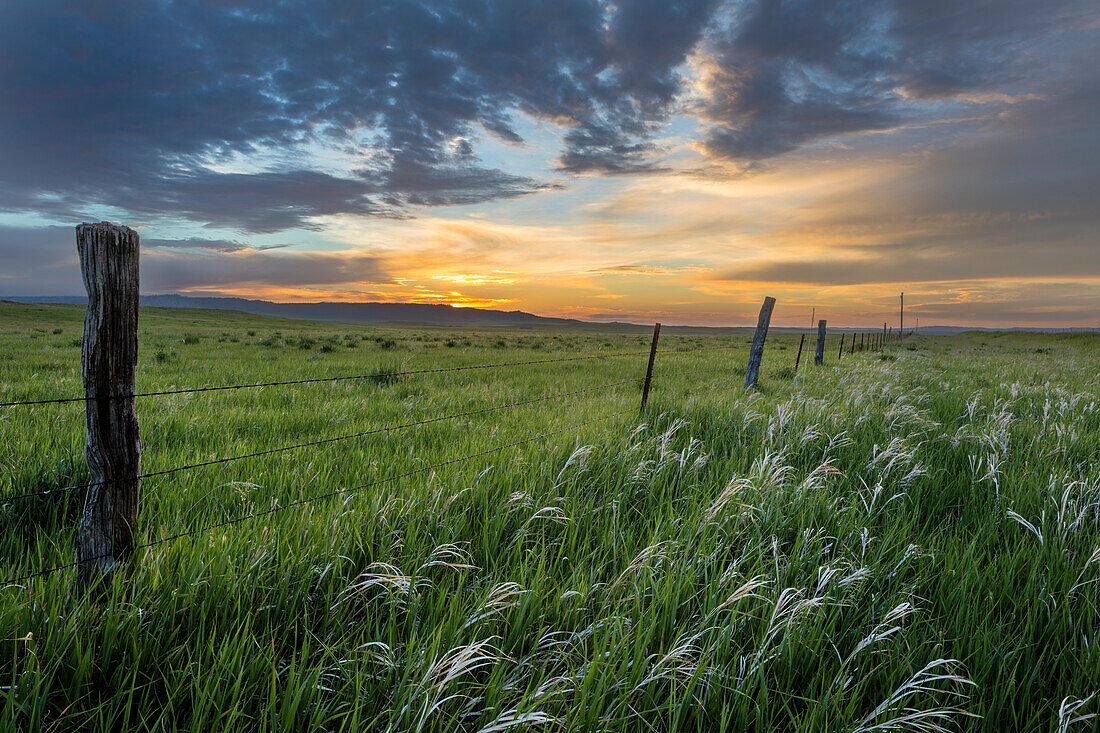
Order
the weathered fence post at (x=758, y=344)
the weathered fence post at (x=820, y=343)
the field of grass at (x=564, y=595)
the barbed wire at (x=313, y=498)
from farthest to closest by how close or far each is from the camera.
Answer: the weathered fence post at (x=820, y=343) < the weathered fence post at (x=758, y=344) < the barbed wire at (x=313, y=498) < the field of grass at (x=564, y=595)

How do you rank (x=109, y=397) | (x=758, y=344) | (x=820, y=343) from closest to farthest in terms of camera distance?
(x=109, y=397)
(x=758, y=344)
(x=820, y=343)

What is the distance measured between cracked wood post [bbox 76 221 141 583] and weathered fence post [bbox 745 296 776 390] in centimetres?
1069

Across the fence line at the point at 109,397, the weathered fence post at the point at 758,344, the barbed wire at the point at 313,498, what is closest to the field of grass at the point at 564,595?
the barbed wire at the point at 313,498

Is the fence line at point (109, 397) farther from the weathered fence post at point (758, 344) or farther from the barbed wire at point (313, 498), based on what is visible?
the weathered fence post at point (758, 344)

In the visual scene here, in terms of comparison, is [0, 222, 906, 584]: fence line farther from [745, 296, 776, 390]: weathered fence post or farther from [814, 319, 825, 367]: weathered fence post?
[814, 319, 825, 367]: weathered fence post

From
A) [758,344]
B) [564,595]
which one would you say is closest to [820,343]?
[758,344]

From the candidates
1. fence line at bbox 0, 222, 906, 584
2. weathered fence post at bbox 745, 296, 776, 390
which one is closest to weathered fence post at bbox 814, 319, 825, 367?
weathered fence post at bbox 745, 296, 776, 390

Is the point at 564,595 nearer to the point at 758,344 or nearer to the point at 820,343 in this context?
the point at 758,344

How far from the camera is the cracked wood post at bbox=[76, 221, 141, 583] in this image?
2588 mm

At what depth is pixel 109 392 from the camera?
2.66m

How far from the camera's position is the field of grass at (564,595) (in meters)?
1.97

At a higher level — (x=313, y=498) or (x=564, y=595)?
(x=313, y=498)

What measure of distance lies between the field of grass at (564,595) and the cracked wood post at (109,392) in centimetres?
28

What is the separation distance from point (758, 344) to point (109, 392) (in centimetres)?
1204
